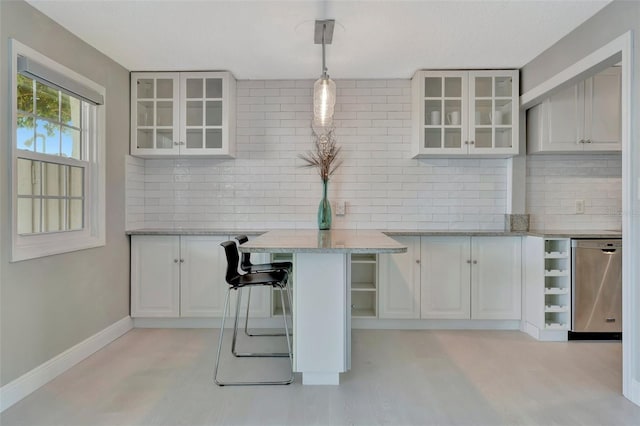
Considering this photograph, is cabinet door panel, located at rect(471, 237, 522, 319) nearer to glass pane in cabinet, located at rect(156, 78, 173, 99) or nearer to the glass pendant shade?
the glass pendant shade

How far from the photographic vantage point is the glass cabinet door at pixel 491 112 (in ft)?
11.2

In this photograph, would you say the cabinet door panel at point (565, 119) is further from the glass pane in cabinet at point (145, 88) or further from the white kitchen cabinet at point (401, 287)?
the glass pane in cabinet at point (145, 88)

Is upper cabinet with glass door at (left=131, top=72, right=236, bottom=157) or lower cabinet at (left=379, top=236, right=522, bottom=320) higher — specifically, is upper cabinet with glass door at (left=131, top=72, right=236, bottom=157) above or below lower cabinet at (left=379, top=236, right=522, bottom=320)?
above

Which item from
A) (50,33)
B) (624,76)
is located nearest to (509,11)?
(624,76)

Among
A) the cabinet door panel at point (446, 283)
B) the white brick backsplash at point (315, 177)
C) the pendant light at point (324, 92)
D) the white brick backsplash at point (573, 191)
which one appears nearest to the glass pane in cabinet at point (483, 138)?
the white brick backsplash at point (315, 177)

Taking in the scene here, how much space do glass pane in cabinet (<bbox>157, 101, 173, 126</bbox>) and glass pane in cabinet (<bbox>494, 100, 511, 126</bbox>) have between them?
3.03 meters

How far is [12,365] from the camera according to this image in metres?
2.12

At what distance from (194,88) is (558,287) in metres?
3.68

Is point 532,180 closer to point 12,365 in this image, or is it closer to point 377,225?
point 377,225

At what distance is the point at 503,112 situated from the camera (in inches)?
137

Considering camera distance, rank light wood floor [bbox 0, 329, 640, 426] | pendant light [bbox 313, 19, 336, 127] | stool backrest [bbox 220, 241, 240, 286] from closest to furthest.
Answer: light wood floor [bbox 0, 329, 640, 426] < stool backrest [bbox 220, 241, 240, 286] < pendant light [bbox 313, 19, 336, 127]

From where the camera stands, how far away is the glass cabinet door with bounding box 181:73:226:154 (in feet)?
11.5

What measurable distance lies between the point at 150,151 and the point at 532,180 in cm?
368

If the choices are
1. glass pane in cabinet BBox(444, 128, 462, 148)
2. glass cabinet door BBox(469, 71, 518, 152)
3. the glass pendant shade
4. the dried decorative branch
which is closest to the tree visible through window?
the glass pendant shade
